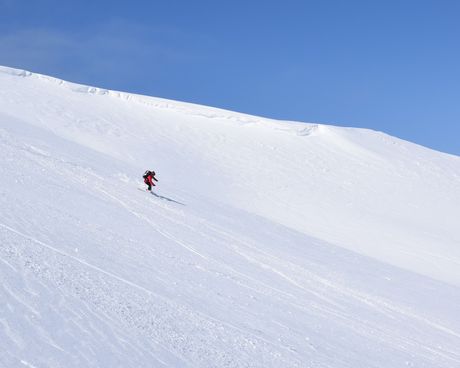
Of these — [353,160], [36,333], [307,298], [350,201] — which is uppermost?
[353,160]

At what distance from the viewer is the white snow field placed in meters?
7.22

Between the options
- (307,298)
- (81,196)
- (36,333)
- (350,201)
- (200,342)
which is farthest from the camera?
(350,201)

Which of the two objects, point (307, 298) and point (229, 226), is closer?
point (307, 298)

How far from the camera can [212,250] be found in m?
13.4

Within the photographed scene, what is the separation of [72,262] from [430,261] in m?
14.6

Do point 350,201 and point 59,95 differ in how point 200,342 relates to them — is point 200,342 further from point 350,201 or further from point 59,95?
point 59,95

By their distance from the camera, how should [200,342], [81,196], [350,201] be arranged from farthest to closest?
[350,201] < [81,196] < [200,342]

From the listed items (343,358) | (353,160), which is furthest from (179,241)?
(353,160)

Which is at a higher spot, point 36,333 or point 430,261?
point 430,261

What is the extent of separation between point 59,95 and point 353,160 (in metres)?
18.1

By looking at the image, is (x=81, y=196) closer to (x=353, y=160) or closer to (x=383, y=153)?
(x=353, y=160)

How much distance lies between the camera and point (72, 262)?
8.96 metres

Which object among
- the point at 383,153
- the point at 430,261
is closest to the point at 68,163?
the point at 430,261

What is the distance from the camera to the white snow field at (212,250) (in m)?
7.22
